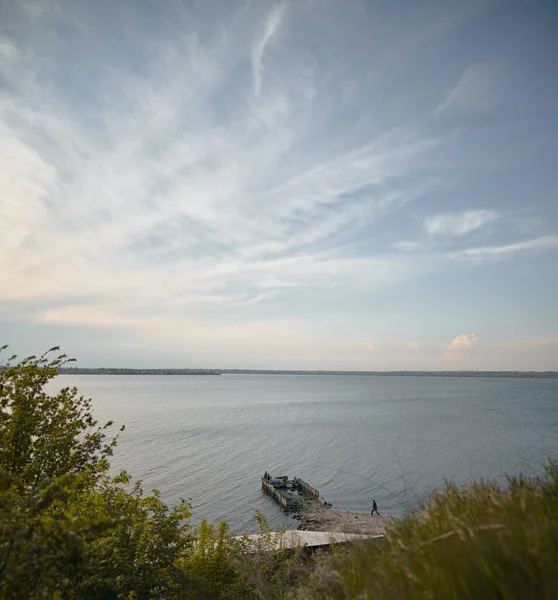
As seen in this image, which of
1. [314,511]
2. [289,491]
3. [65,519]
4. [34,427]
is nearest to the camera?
[65,519]

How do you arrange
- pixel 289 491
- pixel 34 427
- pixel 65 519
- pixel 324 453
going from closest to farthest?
pixel 65 519 → pixel 34 427 → pixel 289 491 → pixel 324 453

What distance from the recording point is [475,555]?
3467 millimetres

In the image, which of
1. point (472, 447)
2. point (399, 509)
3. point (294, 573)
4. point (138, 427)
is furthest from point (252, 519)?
point (138, 427)

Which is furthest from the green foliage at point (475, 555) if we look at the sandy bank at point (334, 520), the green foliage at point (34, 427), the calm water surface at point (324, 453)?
the sandy bank at point (334, 520)

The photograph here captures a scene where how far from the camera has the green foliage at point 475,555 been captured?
10.6 feet

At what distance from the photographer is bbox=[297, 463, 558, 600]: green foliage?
3240 millimetres

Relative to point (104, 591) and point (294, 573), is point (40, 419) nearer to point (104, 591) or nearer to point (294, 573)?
point (104, 591)

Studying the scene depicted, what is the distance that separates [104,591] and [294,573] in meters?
7.93

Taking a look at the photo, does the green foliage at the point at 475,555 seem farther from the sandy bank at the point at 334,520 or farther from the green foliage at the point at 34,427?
the sandy bank at the point at 334,520

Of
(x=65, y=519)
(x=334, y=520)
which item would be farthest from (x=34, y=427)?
(x=334, y=520)

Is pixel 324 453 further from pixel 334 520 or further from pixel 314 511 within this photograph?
pixel 334 520

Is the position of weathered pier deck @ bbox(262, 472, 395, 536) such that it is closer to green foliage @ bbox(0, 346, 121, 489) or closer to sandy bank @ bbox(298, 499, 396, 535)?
sandy bank @ bbox(298, 499, 396, 535)

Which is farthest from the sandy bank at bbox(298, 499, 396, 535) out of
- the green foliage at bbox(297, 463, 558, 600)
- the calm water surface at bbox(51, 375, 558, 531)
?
the green foliage at bbox(297, 463, 558, 600)

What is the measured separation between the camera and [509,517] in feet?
13.5
